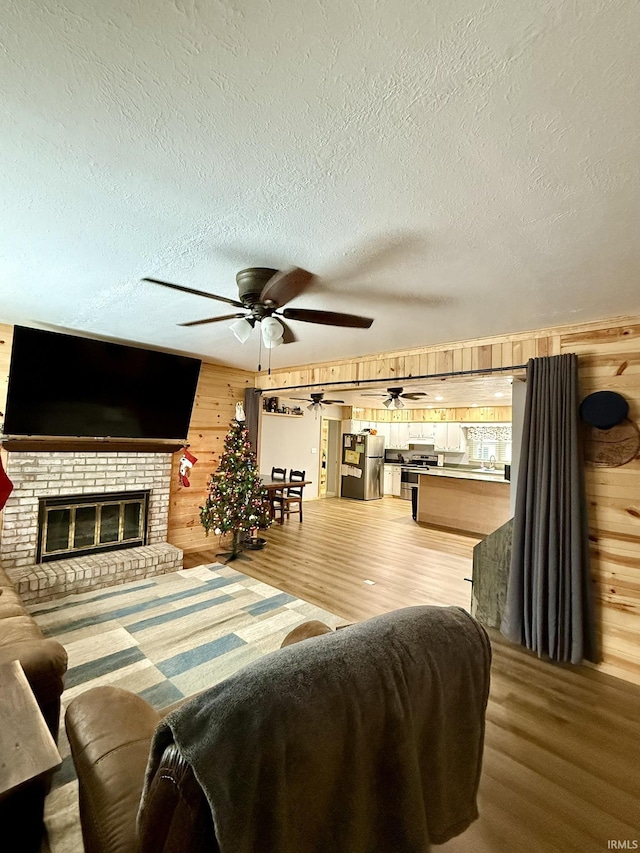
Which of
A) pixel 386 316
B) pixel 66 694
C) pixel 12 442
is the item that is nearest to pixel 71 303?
pixel 12 442

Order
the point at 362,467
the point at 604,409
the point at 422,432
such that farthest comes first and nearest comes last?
the point at 422,432 → the point at 362,467 → the point at 604,409

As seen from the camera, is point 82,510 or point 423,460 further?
point 423,460

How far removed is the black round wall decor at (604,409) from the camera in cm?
273

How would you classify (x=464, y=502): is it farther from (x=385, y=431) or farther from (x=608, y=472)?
(x=385, y=431)

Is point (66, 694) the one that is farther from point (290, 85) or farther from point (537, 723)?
point (290, 85)

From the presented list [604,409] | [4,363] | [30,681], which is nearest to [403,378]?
[604,409]

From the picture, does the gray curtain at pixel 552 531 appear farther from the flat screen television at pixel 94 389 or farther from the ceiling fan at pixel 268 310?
the flat screen television at pixel 94 389

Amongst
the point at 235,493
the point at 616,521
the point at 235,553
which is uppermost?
the point at 616,521

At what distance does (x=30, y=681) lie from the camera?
5.75 feet

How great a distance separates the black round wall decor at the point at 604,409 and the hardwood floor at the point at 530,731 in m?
1.80

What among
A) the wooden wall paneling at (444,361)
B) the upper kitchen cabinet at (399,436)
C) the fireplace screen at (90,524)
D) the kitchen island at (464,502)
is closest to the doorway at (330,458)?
the upper kitchen cabinet at (399,436)

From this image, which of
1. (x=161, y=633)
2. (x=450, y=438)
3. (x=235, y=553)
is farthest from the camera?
(x=450, y=438)

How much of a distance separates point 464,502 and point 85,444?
18.9 feet

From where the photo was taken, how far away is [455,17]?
86cm
